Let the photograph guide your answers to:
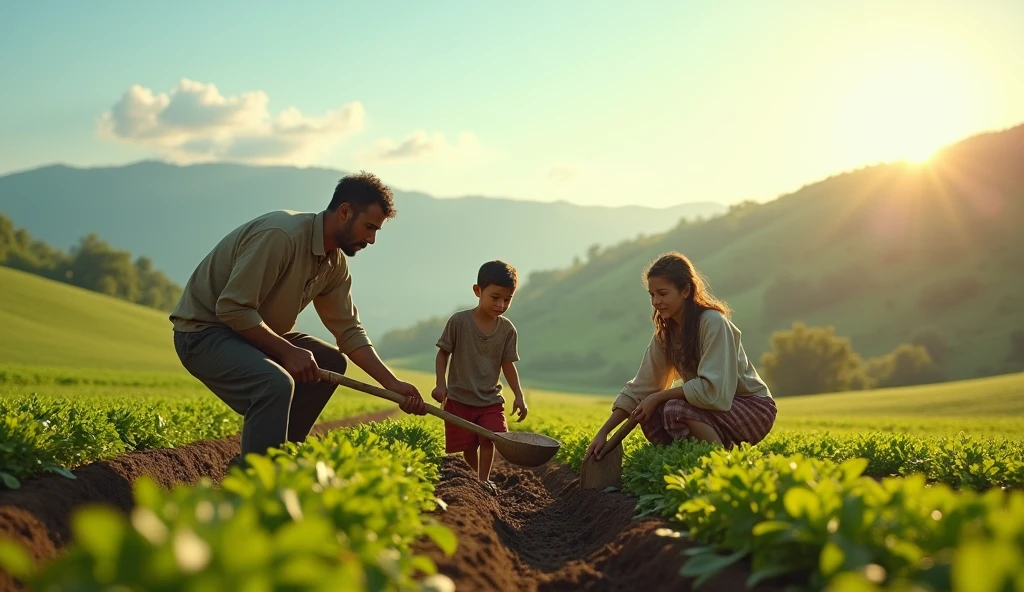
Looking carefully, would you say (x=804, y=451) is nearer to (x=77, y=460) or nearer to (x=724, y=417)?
(x=724, y=417)

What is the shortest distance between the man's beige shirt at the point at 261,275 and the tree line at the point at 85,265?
89.8 meters

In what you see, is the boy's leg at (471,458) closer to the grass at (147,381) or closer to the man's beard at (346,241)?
the man's beard at (346,241)

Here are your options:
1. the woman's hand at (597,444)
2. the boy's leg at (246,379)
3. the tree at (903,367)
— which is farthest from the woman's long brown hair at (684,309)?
the tree at (903,367)

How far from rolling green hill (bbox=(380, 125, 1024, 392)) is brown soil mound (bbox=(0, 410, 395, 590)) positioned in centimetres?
8994

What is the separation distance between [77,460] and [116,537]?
17.8 ft

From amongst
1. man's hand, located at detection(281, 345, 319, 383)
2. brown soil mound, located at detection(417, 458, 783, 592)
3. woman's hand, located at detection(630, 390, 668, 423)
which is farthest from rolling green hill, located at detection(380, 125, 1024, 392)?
man's hand, located at detection(281, 345, 319, 383)

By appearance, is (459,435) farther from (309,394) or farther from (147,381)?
(147,381)

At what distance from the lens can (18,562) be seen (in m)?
2.06

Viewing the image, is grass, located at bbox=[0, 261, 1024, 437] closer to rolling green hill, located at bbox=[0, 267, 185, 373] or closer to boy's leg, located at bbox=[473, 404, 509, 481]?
rolling green hill, located at bbox=[0, 267, 185, 373]

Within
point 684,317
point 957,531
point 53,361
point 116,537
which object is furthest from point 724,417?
point 53,361

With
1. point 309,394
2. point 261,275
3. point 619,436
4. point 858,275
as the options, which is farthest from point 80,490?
point 858,275

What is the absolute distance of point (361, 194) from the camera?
7.17 m

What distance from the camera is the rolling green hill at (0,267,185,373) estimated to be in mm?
37250

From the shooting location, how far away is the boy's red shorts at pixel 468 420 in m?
8.91
